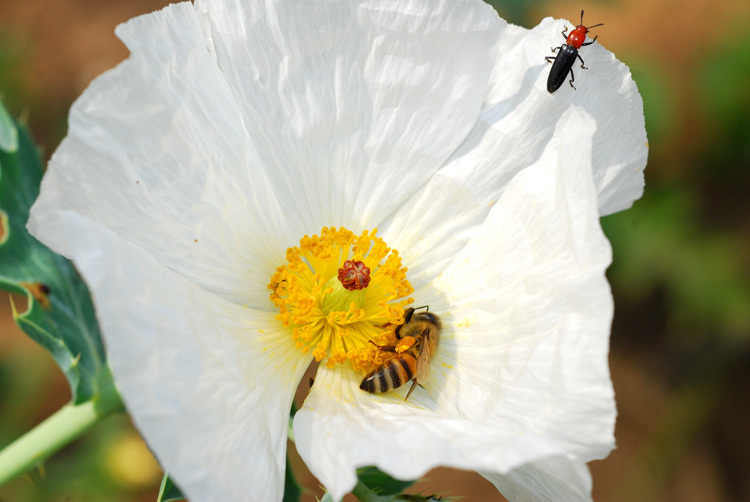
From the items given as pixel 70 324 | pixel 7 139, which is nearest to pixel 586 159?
pixel 70 324

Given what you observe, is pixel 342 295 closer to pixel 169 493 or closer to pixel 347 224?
pixel 347 224

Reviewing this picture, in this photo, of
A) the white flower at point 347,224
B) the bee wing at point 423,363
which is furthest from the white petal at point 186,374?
the bee wing at point 423,363

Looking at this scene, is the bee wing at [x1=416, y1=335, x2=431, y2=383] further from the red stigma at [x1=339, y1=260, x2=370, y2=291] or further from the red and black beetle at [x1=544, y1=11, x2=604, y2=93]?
the red and black beetle at [x1=544, y1=11, x2=604, y2=93]

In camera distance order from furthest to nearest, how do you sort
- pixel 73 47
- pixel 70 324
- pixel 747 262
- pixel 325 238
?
pixel 73 47, pixel 747 262, pixel 325 238, pixel 70 324

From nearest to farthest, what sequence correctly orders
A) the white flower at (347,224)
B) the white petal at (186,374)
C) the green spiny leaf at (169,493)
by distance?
the white petal at (186,374) < the white flower at (347,224) < the green spiny leaf at (169,493)

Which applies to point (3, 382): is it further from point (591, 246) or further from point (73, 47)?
point (591, 246)

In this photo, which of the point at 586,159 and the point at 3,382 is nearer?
the point at 586,159

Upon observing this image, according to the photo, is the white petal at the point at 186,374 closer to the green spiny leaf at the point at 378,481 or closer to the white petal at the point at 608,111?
the green spiny leaf at the point at 378,481
